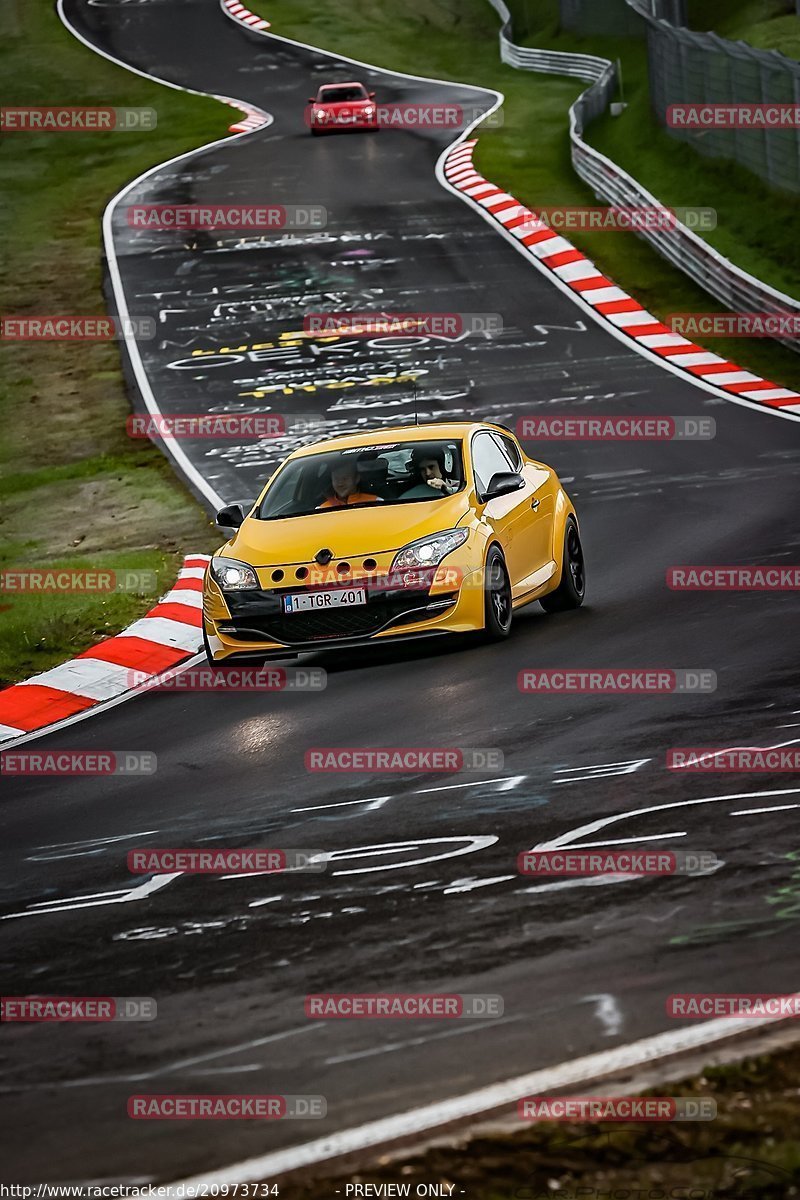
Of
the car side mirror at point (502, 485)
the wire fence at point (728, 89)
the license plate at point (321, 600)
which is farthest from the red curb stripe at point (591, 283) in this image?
the license plate at point (321, 600)

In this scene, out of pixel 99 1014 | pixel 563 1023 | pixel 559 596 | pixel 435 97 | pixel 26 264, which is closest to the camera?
pixel 563 1023

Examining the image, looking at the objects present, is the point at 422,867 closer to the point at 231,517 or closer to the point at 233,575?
the point at 233,575

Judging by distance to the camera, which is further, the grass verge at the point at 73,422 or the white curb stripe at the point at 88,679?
the grass verge at the point at 73,422

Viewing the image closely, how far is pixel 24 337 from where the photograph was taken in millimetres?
29703

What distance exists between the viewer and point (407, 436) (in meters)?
13.5

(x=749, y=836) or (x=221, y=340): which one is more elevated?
(x=749, y=836)

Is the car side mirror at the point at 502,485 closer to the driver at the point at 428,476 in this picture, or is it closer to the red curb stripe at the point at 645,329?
the driver at the point at 428,476

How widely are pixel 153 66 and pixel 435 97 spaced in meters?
11.7

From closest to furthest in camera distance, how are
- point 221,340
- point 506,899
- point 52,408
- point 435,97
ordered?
1. point 506,899
2. point 52,408
3. point 221,340
4. point 435,97

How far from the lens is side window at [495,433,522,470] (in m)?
14.0

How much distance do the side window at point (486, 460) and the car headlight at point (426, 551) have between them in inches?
38.4

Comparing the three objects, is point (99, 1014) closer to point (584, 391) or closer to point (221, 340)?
point (584, 391)

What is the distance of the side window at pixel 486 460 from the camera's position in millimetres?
13164

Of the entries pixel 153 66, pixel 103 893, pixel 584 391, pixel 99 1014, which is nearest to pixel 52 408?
pixel 584 391
